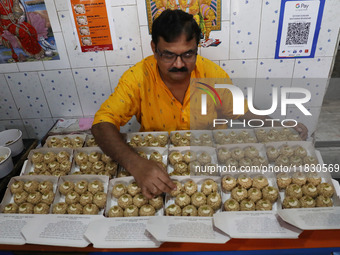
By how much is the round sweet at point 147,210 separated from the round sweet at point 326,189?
908 mm

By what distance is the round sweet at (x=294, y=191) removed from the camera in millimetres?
1417

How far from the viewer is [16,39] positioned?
2432 mm

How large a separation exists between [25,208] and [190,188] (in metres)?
0.92

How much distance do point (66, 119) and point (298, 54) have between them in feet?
8.04

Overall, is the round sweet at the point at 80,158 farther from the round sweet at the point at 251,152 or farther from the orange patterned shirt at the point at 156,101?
the round sweet at the point at 251,152

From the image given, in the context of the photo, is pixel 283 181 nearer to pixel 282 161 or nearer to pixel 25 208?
pixel 282 161

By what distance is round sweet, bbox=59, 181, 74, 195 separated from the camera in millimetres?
1560

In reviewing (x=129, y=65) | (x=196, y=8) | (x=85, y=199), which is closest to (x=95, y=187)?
(x=85, y=199)

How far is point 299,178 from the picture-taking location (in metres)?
1.51

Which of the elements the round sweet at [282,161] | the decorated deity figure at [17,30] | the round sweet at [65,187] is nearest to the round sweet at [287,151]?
the round sweet at [282,161]

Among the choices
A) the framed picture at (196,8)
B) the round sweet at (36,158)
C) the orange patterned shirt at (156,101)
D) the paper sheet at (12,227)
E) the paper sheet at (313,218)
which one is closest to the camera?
the paper sheet at (313,218)

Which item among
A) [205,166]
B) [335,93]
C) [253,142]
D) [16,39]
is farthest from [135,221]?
[335,93]

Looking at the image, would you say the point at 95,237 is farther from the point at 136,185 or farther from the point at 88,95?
the point at 88,95

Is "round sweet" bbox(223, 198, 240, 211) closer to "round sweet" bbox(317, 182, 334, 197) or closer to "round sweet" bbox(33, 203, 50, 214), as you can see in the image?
"round sweet" bbox(317, 182, 334, 197)
